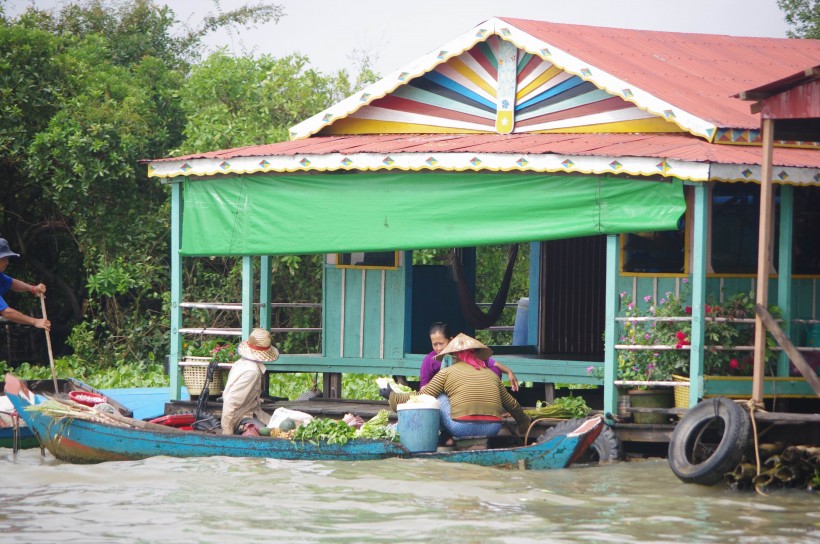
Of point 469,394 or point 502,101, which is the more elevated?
point 502,101

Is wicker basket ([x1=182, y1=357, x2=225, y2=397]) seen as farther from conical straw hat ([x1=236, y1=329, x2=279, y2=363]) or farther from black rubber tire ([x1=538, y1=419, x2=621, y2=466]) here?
black rubber tire ([x1=538, y1=419, x2=621, y2=466])

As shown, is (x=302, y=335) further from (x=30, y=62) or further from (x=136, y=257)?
(x=30, y=62)

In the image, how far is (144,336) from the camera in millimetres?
21906

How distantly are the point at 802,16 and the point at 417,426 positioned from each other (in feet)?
54.0

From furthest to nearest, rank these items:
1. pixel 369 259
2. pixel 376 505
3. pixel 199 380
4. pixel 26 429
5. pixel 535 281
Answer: pixel 535 281 → pixel 369 259 → pixel 199 380 → pixel 26 429 → pixel 376 505

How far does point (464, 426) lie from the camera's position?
11.6 m

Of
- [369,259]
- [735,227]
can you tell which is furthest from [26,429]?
[735,227]

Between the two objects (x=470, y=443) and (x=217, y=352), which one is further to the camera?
(x=217, y=352)

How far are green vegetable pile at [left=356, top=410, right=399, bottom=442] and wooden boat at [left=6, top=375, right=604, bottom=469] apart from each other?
0.13 m

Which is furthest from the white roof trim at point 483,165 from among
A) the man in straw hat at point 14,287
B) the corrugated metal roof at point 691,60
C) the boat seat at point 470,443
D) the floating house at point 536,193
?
the boat seat at point 470,443

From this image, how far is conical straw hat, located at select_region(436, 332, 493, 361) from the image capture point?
11.8 meters

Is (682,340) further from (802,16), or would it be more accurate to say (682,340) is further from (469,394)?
(802,16)

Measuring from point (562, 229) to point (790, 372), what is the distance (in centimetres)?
258

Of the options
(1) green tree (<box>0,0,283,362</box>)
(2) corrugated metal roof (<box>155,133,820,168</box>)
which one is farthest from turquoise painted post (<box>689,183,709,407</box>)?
(1) green tree (<box>0,0,283,362</box>)
